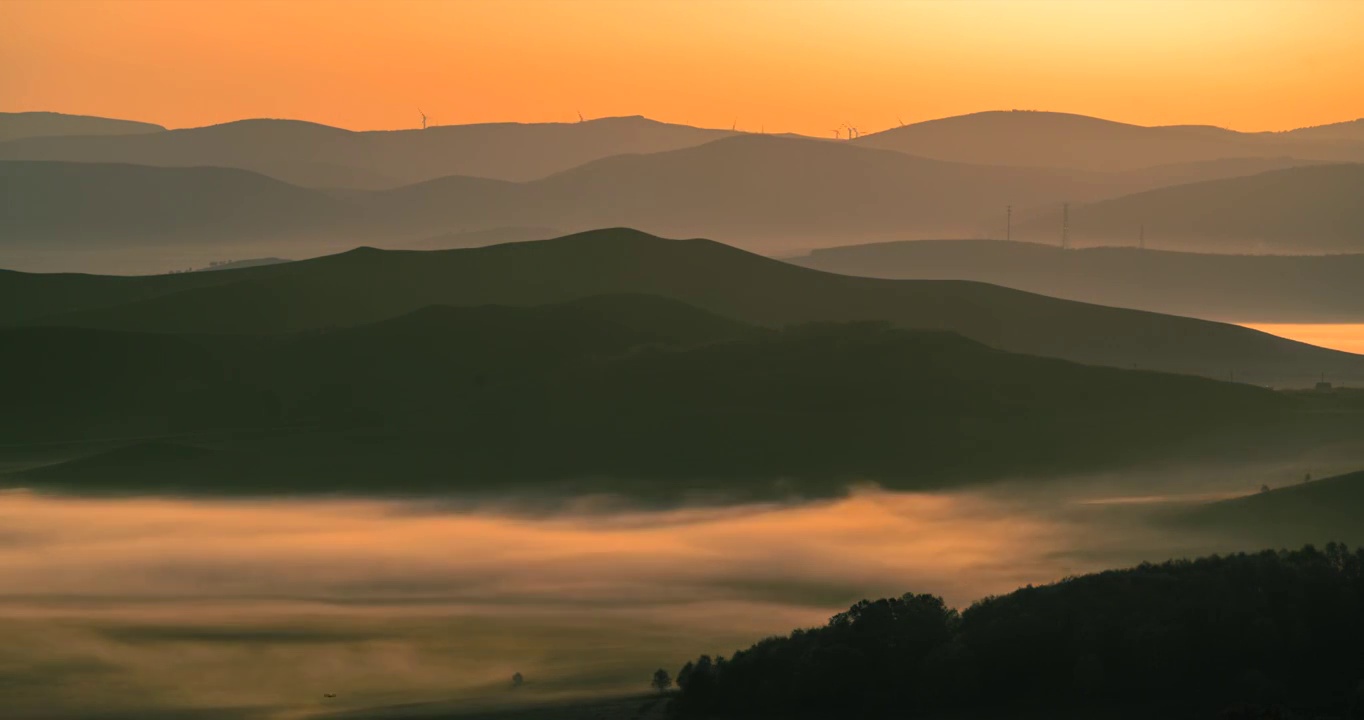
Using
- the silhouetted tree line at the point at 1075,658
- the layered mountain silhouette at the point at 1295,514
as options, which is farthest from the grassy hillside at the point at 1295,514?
the silhouetted tree line at the point at 1075,658

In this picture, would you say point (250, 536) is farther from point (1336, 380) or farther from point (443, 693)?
point (1336, 380)

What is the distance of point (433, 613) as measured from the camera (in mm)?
88812

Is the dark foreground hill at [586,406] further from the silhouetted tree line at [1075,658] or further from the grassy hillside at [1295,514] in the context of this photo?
the silhouetted tree line at [1075,658]

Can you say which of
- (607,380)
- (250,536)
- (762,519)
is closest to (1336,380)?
(607,380)

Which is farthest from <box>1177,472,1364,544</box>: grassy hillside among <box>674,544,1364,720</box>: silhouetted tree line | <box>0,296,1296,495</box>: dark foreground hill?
<box>674,544,1364,720</box>: silhouetted tree line

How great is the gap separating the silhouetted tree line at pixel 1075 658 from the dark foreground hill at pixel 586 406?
57.7m

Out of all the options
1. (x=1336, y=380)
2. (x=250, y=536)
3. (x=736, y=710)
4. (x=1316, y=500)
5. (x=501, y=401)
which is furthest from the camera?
(x=1336, y=380)

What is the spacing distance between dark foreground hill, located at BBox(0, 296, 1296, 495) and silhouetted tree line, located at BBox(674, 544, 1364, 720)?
57.7 m

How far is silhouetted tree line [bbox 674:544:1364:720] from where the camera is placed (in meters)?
65.9

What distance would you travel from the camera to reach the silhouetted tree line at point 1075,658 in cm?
6594

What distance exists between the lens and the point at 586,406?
14775 centimetres

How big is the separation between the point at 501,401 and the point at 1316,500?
6420 cm

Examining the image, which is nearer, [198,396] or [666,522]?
[666,522]

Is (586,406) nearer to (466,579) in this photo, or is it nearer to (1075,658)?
(466,579)
